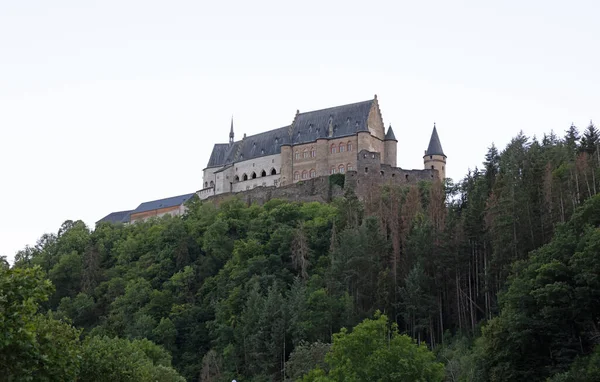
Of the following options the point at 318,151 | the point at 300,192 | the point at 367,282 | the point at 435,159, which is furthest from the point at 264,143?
the point at 367,282

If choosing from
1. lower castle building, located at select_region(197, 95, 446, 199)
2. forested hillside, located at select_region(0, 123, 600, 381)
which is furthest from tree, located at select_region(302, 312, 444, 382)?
lower castle building, located at select_region(197, 95, 446, 199)

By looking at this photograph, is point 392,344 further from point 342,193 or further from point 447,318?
point 342,193

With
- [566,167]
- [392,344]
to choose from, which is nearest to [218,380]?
[392,344]

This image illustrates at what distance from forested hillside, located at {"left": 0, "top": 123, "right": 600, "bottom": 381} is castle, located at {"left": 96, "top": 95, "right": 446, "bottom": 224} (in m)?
4.35

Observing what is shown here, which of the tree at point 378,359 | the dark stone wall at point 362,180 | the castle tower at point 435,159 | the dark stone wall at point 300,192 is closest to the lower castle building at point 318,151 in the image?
the castle tower at point 435,159

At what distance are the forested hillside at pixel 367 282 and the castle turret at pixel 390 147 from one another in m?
13.8

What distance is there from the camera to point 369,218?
74500mm

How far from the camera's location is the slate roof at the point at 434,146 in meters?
101

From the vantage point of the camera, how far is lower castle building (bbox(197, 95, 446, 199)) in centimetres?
10056

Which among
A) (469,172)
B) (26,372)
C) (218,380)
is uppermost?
(469,172)

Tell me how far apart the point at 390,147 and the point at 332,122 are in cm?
771

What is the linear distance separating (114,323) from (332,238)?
885 inches

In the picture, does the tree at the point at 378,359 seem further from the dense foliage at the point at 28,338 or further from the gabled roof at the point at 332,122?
the gabled roof at the point at 332,122

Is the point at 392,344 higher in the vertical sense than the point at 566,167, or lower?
lower
